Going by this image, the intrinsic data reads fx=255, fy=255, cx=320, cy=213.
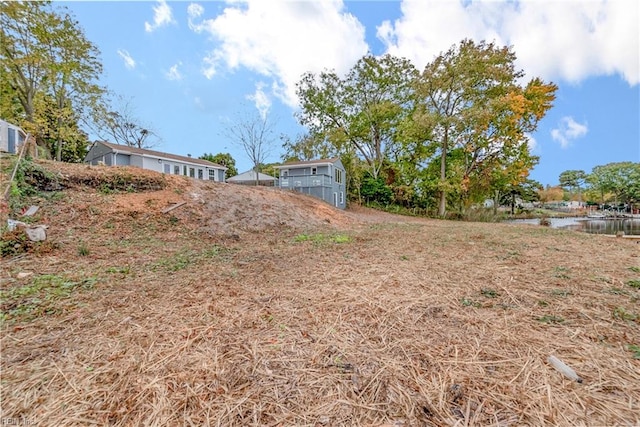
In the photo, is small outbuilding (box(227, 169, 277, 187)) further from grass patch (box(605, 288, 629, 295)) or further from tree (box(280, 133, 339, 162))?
grass patch (box(605, 288, 629, 295))

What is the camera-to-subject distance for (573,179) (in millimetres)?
41250

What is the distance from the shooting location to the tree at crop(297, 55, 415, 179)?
70.8 feet

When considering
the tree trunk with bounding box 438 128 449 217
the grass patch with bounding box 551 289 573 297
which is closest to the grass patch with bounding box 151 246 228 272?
the grass patch with bounding box 551 289 573 297

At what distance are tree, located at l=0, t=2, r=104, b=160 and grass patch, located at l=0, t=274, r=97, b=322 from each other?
18.0 metres

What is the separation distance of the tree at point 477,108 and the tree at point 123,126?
21870 millimetres

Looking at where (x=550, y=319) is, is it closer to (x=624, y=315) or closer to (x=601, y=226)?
(x=624, y=315)

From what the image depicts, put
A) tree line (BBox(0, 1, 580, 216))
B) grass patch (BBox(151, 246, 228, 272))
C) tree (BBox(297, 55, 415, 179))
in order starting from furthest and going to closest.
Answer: tree (BBox(297, 55, 415, 179)), tree line (BBox(0, 1, 580, 216)), grass patch (BBox(151, 246, 228, 272))

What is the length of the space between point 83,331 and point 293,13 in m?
9.08

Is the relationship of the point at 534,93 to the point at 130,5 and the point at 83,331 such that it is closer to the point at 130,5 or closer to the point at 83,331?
the point at 130,5

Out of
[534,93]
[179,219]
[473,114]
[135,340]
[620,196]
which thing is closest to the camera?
[135,340]

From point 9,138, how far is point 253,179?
17.9 metres

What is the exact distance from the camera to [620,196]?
29.8m

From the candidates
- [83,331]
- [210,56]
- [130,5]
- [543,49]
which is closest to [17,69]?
[210,56]

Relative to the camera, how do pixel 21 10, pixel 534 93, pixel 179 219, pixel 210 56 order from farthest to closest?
pixel 534 93 → pixel 21 10 → pixel 210 56 → pixel 179 219
